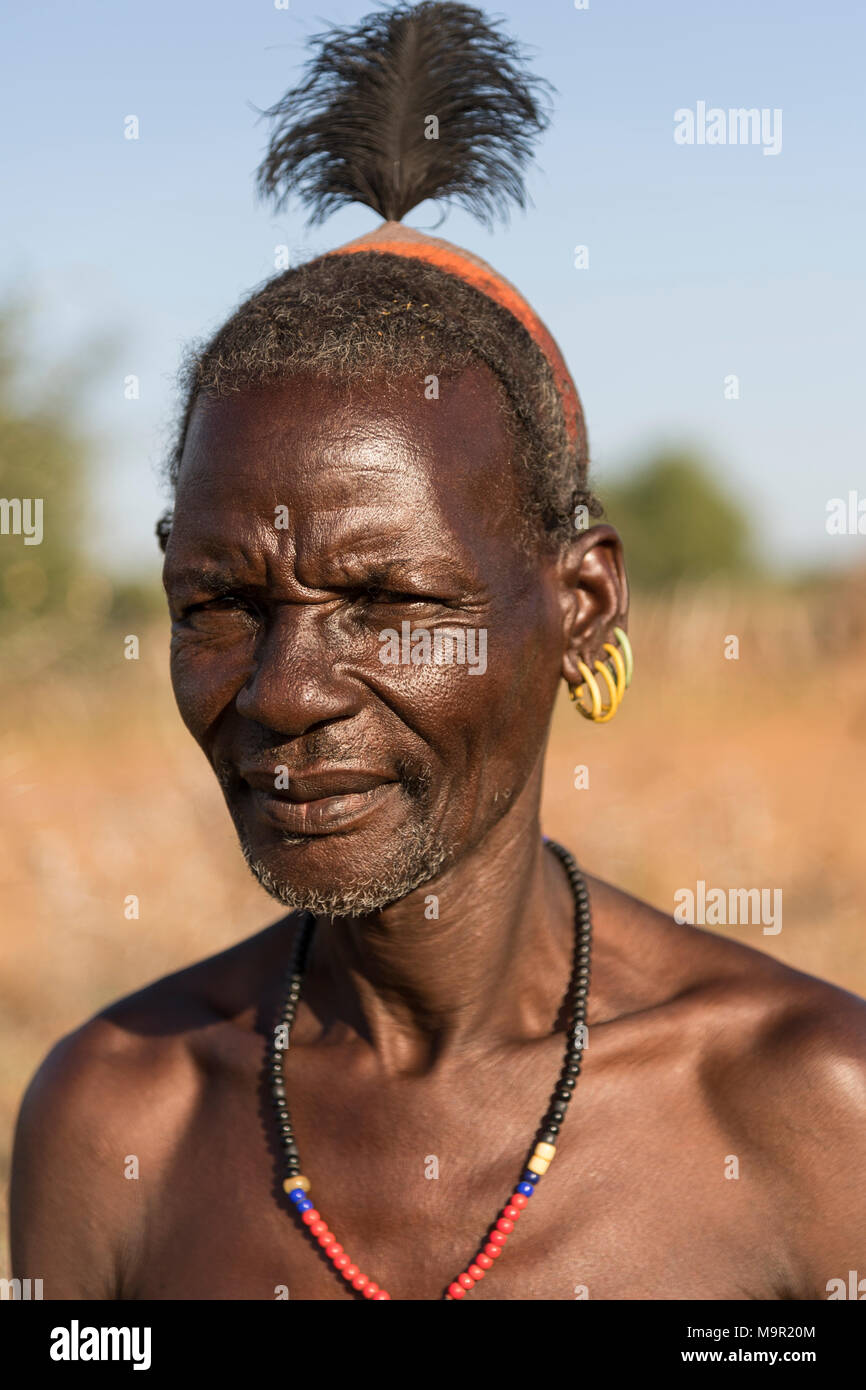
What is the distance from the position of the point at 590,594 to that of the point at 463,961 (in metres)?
0.79

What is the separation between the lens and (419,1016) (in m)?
2.77

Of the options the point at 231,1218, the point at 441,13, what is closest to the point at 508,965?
the point at 231,1218

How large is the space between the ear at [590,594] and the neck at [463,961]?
358mm

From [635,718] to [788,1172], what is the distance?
32.5 ft

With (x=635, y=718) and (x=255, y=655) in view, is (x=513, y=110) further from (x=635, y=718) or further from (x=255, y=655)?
(x=635, y=718)

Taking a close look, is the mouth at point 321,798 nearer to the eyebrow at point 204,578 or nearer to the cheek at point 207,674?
the cheek at point 207,674

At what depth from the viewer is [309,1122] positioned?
277cm

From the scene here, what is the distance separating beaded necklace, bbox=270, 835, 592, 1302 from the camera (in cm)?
253

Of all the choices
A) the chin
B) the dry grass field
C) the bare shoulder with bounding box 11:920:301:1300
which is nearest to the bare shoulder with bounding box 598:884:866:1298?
the chin

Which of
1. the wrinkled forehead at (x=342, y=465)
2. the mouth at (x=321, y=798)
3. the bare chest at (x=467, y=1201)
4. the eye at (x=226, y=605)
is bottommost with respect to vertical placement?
the bare chest at (x=467, y=1201)

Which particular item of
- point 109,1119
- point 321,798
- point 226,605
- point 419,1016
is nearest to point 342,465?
point 226,605

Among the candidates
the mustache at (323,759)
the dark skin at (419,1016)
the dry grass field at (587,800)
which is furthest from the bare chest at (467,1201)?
the dry grass field at (587,800)

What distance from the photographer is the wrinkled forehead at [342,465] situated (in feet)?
7.61

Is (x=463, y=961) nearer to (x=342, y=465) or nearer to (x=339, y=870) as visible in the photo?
(x=339, y=870)
